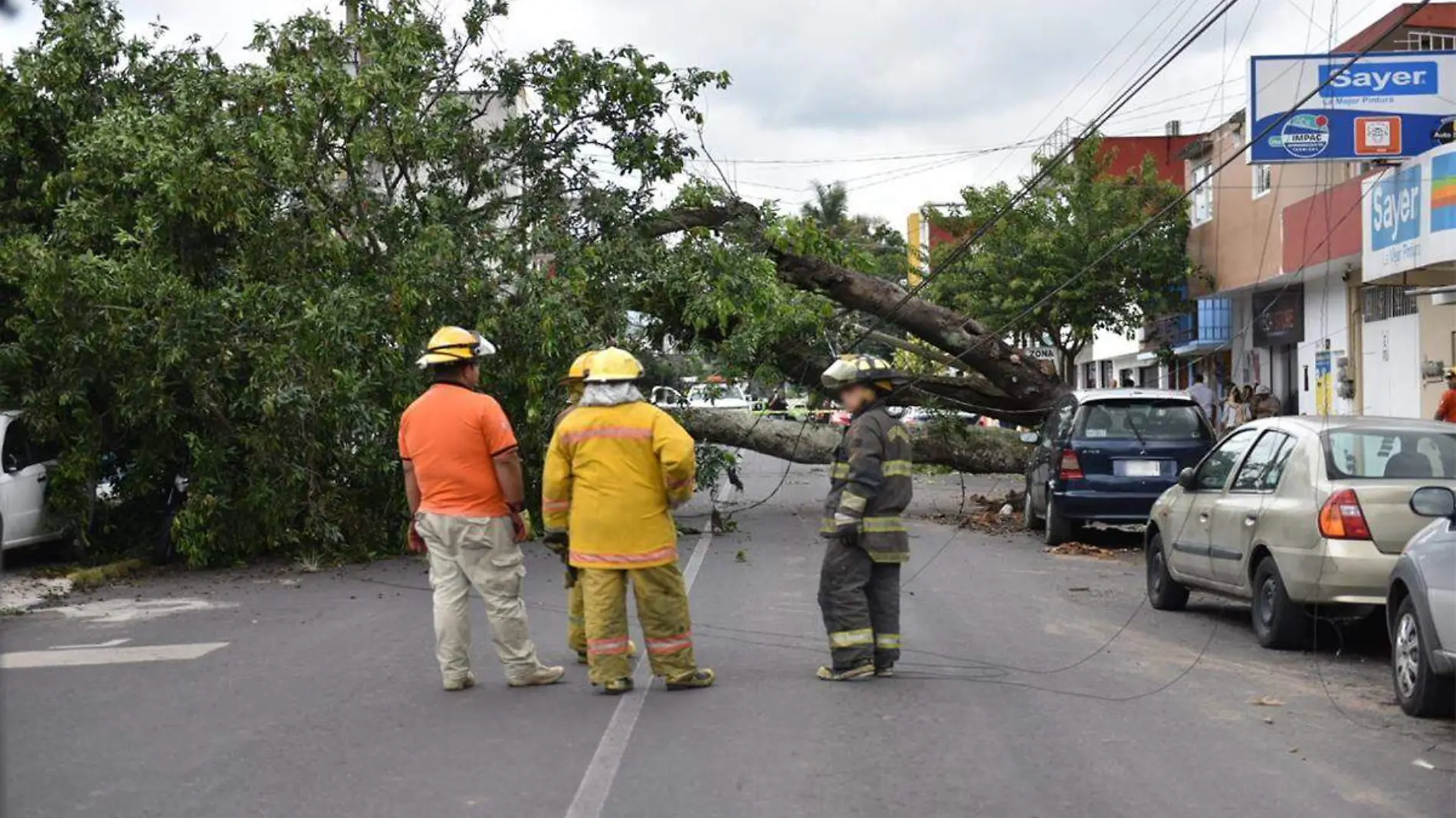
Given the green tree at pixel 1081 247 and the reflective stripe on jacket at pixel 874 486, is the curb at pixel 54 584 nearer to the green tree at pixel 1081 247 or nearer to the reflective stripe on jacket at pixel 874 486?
the reflective stripe on jacket at pixel 874 486

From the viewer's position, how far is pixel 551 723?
6.94 metres

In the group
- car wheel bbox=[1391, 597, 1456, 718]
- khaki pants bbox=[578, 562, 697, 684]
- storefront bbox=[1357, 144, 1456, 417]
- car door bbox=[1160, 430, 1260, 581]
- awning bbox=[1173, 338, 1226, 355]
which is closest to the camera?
car wheel bbox=[1391, 597, 1456, 718]

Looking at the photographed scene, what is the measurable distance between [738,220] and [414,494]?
396 inches

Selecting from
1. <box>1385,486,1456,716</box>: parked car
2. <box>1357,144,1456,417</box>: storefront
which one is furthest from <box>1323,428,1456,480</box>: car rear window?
<box>1357,144,1456,417</box>: storefront

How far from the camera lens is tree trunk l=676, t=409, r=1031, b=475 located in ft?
61.2

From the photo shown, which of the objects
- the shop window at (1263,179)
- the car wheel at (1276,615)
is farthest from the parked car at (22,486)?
the shop window at (1263,179)

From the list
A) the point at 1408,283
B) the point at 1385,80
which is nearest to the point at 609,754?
the point at 1385,80

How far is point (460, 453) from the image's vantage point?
7699 mm

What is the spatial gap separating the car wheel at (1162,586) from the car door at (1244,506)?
0.91 metres

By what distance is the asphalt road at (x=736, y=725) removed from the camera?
5.65 metres

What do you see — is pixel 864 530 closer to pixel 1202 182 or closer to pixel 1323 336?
pixel 1202 182

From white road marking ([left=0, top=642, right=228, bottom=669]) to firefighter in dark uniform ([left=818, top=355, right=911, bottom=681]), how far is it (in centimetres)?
403

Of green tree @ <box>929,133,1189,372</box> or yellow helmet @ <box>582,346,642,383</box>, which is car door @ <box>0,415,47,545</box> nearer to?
yellow helmet @ <box>582,346,642,383</box>

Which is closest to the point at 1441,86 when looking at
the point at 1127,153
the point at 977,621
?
the point at 977,621
